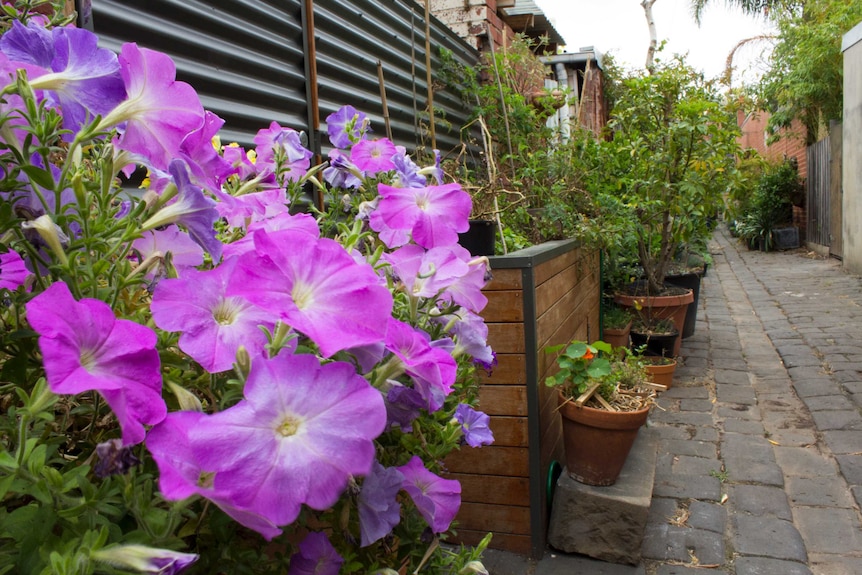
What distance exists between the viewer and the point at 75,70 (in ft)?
2.08

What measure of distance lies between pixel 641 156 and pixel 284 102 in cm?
379

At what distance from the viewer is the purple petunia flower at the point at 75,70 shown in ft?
2.07

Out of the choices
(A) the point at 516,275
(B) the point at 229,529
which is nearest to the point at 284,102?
(A) the point at 516,275

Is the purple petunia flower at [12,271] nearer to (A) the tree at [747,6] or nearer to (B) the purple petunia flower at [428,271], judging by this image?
(B) the purple petunia flower at [428,271]

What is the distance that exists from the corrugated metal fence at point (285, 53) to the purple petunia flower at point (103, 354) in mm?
1641

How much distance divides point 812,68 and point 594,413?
13460 millimetres

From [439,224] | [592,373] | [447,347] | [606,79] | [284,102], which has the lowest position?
[592,373]

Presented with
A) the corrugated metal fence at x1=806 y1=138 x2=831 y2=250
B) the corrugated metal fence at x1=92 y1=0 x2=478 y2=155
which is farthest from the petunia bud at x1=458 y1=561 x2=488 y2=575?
the corrugated metal fence at x1=806 y1=138 x2=831 y2=250

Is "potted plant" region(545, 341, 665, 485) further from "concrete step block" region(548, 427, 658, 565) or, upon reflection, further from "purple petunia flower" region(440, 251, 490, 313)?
"purple petunia flower" region(440, 251, 490, 313)

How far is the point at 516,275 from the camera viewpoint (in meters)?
2.67

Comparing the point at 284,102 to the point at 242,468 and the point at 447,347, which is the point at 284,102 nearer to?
the point at 447,347

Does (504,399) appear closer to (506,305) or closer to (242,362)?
(506,305)

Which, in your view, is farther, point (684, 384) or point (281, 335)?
point (684, 384)

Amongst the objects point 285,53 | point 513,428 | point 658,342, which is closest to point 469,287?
point 513,428
